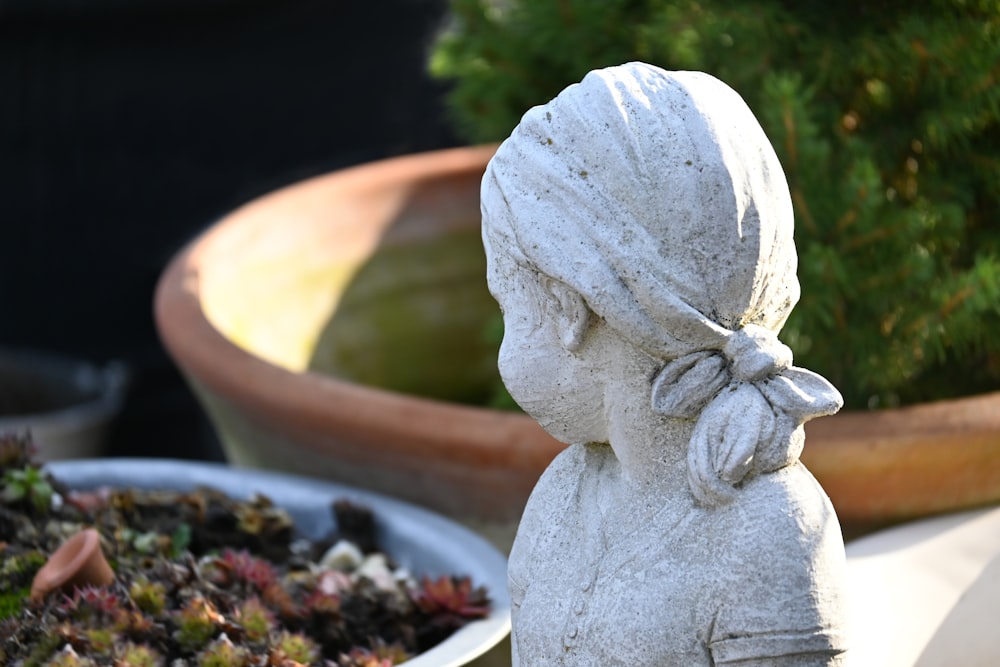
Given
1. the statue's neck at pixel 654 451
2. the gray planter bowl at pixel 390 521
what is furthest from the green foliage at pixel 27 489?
the statue's neck at pixel 654 451

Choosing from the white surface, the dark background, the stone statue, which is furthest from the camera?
the dark background

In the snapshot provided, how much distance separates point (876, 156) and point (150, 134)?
2259 millimetres

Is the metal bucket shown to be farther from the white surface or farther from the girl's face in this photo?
the girl's face

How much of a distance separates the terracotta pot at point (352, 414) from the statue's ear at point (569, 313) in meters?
0.69

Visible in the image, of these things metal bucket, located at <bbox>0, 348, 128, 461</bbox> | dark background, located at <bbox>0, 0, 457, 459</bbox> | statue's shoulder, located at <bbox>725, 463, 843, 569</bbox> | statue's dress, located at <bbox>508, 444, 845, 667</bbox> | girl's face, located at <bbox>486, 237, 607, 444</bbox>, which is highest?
girl's face, located at <bbox>486, 237, 607, 444</bbox>

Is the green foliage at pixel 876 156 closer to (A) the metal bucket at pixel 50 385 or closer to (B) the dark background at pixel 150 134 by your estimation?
(B) the dark background at pixel 150 134

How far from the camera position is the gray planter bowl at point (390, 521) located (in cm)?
181

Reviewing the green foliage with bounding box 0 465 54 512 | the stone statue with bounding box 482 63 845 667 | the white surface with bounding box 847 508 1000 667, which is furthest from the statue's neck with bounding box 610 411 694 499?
the green foliage with bounding box 0 465 54 512

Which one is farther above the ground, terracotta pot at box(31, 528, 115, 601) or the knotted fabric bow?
the knotted fabric bow

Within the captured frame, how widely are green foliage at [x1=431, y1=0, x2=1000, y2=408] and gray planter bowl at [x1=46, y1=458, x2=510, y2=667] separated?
0.62 meters

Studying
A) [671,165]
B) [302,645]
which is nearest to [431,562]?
[302,645]

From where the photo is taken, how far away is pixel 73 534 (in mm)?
1978

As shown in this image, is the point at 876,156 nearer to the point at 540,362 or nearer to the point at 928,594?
the point at 928,594

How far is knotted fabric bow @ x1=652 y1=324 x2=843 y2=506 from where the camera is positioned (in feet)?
4.11
